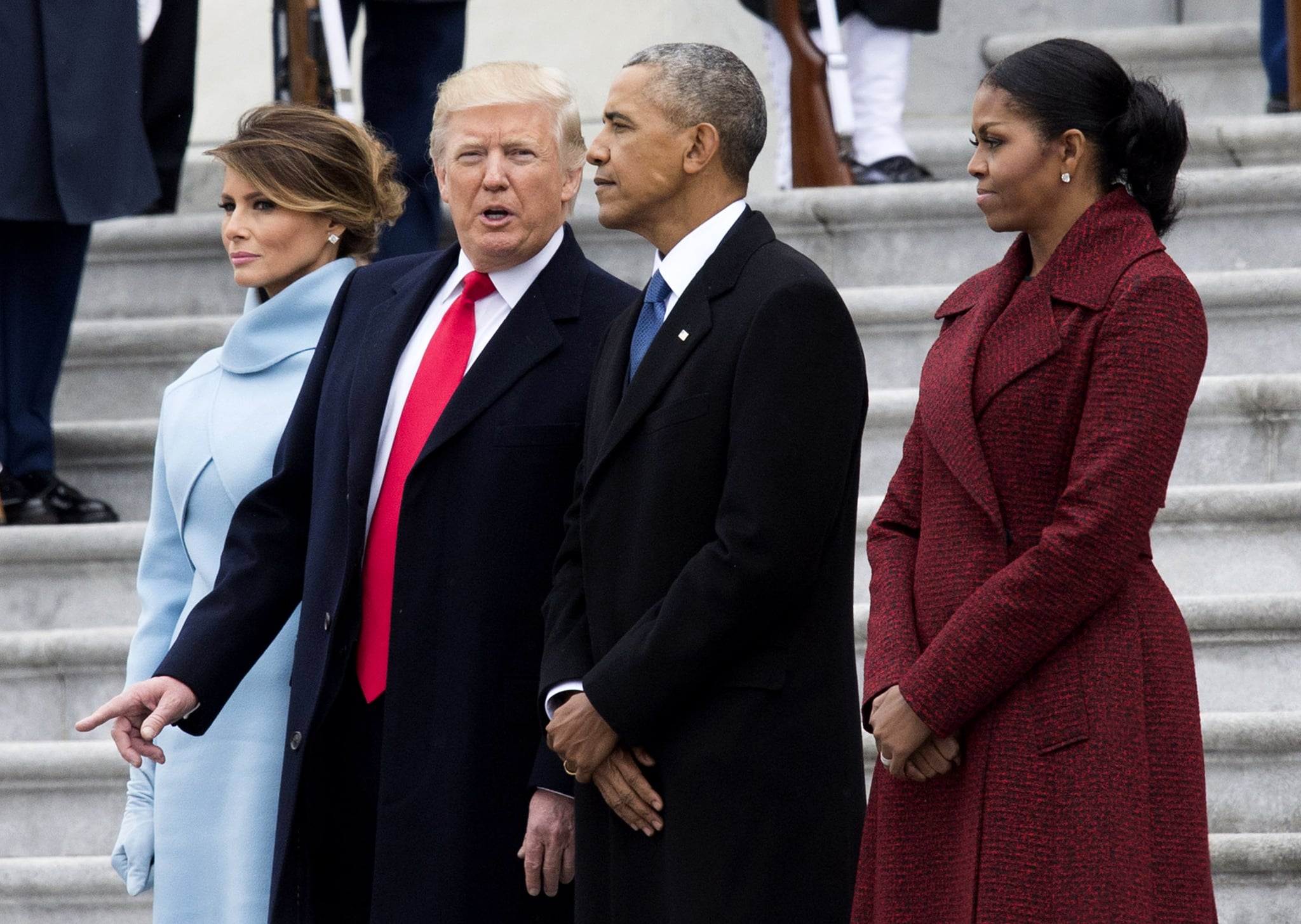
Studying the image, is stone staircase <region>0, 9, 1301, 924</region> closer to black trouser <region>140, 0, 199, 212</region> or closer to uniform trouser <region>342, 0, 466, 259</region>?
black trouser <region>140, 0, 199, 212</region>

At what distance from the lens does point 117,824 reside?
147 inches

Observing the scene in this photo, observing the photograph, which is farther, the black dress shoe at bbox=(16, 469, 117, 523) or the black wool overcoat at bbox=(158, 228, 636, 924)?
the black dress shoe at bbox=(16, 469, 117, 523)

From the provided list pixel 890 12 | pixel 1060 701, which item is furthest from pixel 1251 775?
pixel 890 12

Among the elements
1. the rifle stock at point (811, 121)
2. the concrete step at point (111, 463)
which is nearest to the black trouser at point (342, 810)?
the concrete step at point (111, 463)

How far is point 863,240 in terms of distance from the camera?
4863 mm

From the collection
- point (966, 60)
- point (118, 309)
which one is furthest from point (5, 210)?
point (966, 60)

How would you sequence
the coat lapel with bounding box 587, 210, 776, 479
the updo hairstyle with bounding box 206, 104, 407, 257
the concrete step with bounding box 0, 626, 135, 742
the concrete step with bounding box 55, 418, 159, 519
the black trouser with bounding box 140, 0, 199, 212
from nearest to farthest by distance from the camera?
the coat lapel with bounding box 587, 210, 776, 479 < the updo hairstyle with bounding box 206, 104, 407, 257 < the concrete step with bounding box 0, 626, 135, 742 < the concrete step with bounding box 55, 418, 159, 519 < the black trouser with bounding box 140, 0, 199, 212

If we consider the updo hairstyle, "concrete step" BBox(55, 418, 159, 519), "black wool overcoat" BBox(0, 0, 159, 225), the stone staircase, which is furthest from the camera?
"concrete step" BBox(55, 418, 159, 519)

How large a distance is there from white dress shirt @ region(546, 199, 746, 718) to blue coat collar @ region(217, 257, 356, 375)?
74 cm

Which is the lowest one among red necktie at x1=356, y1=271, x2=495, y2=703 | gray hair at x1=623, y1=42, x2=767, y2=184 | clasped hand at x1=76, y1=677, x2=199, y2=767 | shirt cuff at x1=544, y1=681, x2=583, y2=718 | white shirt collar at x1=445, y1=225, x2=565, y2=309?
clasped hand at x1=76, y1=677, x2=199, y2=767

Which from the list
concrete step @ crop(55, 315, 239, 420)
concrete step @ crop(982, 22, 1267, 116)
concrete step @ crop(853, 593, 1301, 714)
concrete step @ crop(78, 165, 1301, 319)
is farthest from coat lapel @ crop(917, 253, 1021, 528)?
concrete step @ crop(982, 22, 1267, 116)

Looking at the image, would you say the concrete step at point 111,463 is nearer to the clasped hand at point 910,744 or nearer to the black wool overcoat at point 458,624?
the black wool overcoat at point 458,624

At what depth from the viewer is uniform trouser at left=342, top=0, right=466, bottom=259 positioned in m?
4.86

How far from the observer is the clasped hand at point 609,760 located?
7.39ft
